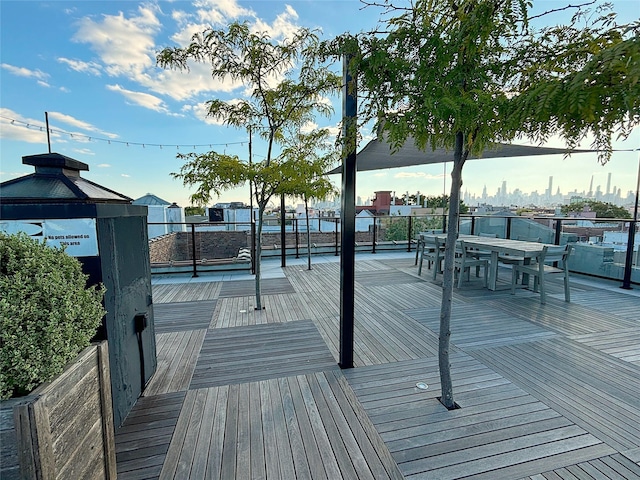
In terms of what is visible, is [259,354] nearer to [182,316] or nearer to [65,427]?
[182,316]

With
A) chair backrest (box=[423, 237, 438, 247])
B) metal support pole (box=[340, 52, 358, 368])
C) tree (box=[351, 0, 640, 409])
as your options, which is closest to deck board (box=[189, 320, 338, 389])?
metal support pole (box=[340, 52, 358, 368])

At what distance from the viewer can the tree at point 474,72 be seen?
140 cm

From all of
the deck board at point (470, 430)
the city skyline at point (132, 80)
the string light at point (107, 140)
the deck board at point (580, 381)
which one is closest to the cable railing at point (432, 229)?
the city skyline at point (132, 80)

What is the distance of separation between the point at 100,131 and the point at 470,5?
27.4ft

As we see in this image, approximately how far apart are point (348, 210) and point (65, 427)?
200 cm

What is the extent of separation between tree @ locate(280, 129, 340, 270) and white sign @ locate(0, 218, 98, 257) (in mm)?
2281

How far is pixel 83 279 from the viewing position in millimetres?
1375

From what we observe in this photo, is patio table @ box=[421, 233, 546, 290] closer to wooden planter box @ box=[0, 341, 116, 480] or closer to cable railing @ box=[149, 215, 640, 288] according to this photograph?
cable railing @ box=[149, 215, 640, 288]

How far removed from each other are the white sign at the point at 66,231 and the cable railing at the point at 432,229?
3197 mm

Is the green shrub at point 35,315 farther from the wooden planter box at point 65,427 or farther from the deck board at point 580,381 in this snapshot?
the deck board at point 580,381

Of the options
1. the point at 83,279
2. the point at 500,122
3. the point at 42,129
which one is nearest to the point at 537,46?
the point at 500,122

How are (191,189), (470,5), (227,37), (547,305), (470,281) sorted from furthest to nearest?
(470,281) < (547,305) < (191,189) < (227,37) < (470,5)

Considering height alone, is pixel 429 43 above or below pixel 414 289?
above

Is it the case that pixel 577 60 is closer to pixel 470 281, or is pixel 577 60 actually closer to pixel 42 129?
pixel 470 281
